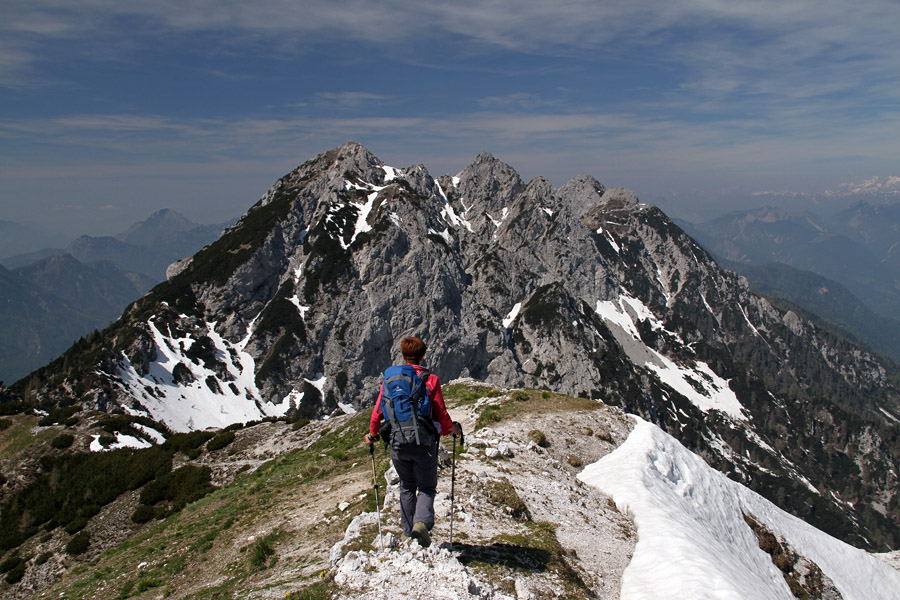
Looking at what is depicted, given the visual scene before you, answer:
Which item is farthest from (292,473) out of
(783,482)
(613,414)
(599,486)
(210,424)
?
(783,482)

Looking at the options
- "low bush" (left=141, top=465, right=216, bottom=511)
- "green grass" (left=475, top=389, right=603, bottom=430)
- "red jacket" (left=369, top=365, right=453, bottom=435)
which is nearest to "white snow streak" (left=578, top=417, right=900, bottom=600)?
"green grass" (left=475, top=389, right=603, bottom=430)

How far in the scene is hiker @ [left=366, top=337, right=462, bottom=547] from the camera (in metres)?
8.97

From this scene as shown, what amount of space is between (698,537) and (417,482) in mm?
12182

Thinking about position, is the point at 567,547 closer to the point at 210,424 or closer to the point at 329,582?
the point at 329,582

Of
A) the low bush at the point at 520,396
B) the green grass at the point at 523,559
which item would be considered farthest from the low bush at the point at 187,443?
the green grass at the point at 523,559

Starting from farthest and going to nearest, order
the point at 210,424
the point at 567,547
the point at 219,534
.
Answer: the point at 210,424 < the point at 219,534 < the point at 567,547

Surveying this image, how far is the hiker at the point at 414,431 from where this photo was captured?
8969 mm

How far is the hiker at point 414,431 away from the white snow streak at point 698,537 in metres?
6.14

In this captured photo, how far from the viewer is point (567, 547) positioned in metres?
13.1

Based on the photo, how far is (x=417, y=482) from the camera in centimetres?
963

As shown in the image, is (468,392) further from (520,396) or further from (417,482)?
(417,482)

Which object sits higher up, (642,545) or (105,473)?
(642,545)

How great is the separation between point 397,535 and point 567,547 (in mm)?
5661

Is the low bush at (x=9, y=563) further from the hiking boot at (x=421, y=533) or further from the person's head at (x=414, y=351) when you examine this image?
the person's head at (x=414, y=351)
